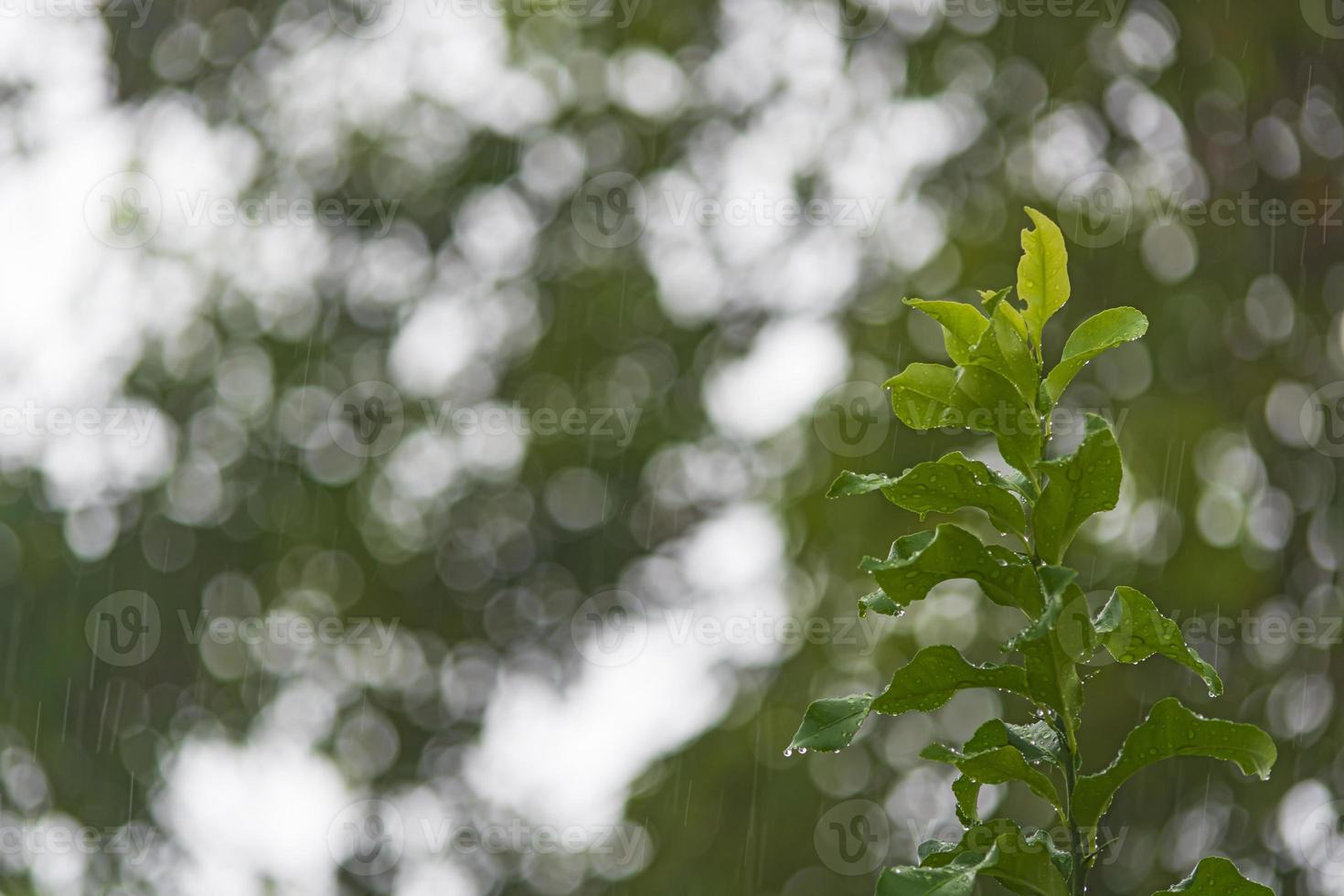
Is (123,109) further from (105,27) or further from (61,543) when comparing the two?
(61,543)

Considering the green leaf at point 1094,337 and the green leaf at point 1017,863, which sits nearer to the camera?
the green leaf at point 1017,863

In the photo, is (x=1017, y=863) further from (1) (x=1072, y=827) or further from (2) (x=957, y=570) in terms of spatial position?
(2) (x=957, y=570)

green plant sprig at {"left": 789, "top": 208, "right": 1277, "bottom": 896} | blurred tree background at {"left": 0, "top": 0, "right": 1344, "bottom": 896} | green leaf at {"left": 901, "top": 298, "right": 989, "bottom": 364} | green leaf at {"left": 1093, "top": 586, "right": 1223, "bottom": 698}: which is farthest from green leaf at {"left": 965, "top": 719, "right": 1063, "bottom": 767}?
blurred tree background at {"left": 0, "top": 0, "right": 1344, "bottom": 896}

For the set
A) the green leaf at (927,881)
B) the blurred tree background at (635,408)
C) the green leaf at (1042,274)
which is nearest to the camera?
the green leaf at (927,881)

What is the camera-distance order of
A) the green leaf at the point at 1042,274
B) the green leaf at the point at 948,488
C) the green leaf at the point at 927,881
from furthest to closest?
1. the green leaf at the point at 1042,274
2. the green leaf at the point at 948,488
3. the green leaf at the point at 927,881

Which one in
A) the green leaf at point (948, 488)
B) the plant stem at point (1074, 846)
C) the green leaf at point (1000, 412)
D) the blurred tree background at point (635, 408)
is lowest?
the blurred tree background at point (635, 408)

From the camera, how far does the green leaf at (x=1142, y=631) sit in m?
1.08

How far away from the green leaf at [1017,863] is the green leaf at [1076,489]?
25 centimetres

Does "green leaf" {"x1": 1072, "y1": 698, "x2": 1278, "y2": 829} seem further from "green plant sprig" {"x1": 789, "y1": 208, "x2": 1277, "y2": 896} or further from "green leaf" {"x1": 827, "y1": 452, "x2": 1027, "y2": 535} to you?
"green leaf" {"x1": 827, "y1": 452, "x2": 1027, "y2": 535}

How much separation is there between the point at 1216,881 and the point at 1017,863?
0.18 metres

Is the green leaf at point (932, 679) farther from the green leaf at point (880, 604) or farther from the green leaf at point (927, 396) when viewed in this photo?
the green leaf at point (927, 396)

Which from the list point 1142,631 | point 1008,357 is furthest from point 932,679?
point 1008,357

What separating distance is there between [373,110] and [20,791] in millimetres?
5085

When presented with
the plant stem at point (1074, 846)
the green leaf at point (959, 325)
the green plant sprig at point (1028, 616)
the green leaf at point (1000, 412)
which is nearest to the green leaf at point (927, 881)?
the green plant sprig at point (1028, 616)
